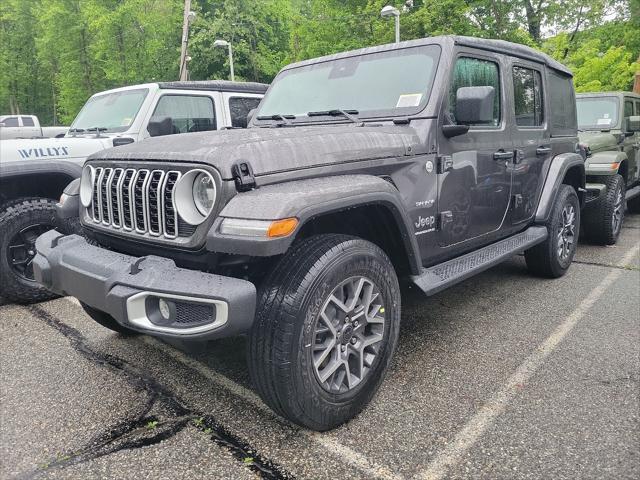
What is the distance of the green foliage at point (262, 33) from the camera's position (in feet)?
60.0

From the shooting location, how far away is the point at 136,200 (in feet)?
7.97

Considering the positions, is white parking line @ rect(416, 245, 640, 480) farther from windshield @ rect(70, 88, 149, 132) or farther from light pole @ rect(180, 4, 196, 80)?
light pole @ rect(180, 4, 196, 80)

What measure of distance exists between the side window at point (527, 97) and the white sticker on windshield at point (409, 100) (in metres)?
1.25

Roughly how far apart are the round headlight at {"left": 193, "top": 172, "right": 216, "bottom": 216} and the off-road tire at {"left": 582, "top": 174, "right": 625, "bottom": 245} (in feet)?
17.5

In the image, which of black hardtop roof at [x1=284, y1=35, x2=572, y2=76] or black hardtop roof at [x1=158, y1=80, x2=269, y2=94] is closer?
black hardtop roof at [x1=284, y1=35, x2=572, y2=76]

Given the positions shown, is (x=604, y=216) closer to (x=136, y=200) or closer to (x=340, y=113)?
(x=340, y=113)

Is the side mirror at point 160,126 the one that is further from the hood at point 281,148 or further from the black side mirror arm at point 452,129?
the black side mirror arm at point 452,129

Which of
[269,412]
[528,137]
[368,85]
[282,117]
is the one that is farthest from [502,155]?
[269,412]

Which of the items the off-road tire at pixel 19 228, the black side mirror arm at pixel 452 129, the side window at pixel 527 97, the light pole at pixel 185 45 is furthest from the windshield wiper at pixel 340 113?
the light pole at pixel 185 45

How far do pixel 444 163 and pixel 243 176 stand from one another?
147cm

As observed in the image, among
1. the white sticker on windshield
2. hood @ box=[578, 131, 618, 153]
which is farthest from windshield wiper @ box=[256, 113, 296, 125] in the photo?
hood @ box=[578, 131, 618, 153]

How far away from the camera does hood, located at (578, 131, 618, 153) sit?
650 cm

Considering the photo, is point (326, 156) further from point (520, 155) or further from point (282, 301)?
point (520, 155)

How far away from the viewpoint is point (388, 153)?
2.77m
